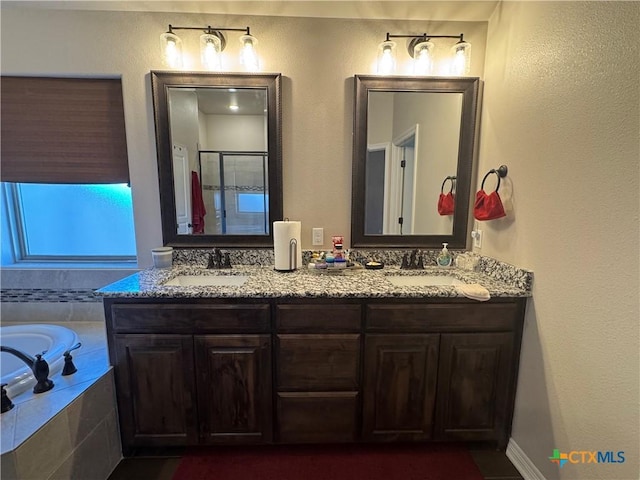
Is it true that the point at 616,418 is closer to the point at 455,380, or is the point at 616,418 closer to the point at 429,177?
the point at 455,380

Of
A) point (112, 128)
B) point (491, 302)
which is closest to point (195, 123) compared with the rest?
point (112, 128)

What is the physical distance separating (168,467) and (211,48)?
7.72 feet

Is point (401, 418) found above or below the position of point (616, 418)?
below

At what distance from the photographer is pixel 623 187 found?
3.28 feet

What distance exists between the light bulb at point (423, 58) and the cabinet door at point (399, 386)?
1596 mm

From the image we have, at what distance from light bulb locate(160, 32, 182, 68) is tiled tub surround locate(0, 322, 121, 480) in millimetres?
1744

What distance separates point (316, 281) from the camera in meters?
A: 1.60

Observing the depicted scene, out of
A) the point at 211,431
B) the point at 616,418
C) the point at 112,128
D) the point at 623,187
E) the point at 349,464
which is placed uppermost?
the point at 112,128

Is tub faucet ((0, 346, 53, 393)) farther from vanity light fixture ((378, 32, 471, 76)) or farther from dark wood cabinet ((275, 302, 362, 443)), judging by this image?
vanity light fixture ((378, 32, 471, 76))

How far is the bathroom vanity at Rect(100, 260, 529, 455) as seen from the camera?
1431mm

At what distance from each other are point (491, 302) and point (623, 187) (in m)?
0.70

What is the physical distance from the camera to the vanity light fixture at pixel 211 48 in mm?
1675

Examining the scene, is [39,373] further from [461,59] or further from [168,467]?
[461,59]

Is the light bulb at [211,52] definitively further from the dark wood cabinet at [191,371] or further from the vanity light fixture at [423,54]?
the dark wood cabinet at [191,371]
